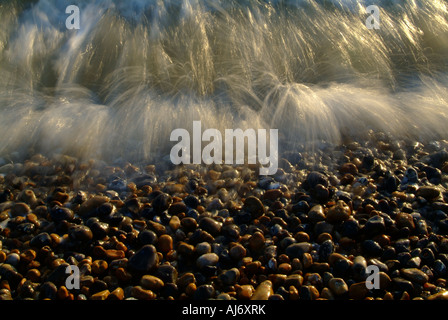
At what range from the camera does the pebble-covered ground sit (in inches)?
96.4

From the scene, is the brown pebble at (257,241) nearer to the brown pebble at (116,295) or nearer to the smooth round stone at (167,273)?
the smooth round stone at (167,273)

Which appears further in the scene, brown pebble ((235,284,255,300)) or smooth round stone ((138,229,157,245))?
smooth round stone ((138,229,157,245))

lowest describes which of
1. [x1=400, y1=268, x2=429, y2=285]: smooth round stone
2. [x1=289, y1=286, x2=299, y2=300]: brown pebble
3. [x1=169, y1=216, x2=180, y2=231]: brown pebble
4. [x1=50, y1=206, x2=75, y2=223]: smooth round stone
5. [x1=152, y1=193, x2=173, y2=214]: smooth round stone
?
[x1=400, y1=268, x2=429, y2=285]: smooth round stone

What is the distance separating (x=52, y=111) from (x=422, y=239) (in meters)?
3.48

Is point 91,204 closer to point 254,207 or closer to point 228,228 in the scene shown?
point 228,228

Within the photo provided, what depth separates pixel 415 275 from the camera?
2.50 metres

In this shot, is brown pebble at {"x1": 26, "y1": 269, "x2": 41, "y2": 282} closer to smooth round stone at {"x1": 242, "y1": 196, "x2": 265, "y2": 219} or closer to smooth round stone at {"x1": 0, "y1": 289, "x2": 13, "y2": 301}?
smooth round stone at {"x1": 0, "y1": 289, "x2": 13, "y2": 301}

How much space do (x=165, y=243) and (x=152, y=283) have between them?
36 centimetres

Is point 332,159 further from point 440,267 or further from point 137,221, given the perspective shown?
point 137,221

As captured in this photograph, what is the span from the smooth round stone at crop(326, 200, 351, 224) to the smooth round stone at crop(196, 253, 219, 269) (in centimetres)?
91

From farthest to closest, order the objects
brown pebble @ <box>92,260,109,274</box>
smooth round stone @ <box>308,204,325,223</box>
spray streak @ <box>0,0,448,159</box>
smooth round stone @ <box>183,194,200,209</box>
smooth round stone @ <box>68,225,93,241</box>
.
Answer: spray streak @ <box>0,0,448,159</box> < smooth round stone @ <box>183,194,200,209</box> < smooth round stone @ <box>308,204,325,223</box> < smooth round stone @ <box>68,225,93,241</box> < brown pebble @ <box>92,260,109,274</box>

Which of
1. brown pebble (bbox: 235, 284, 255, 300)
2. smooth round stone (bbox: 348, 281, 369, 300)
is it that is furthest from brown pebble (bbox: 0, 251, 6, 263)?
smooth round stone (bbox: 348, 281, 369, 300)

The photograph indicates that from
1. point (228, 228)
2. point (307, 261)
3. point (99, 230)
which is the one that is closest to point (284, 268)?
point (307, 261)

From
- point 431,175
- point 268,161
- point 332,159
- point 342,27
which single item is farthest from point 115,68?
point 431,175
